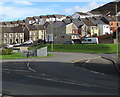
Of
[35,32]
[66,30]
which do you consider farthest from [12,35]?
[66,30]

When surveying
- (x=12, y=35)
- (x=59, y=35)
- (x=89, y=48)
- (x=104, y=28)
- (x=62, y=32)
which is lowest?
(x=89, y=48)

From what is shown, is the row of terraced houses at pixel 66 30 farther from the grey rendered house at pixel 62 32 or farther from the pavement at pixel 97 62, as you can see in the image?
the pavement at pixel 97 62

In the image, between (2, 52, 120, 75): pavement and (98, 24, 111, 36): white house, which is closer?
(2, 52, 120, 75): pavement

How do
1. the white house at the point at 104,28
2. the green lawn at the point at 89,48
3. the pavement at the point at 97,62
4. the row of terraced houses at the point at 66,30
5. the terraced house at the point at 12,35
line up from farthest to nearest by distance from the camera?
the terraced house at the point at 12,35, the white house at the point at 104,28, the row of terraced houses at the point at 66,30, the green lawn at the point at 89,48, the pavement at the point at 97,62

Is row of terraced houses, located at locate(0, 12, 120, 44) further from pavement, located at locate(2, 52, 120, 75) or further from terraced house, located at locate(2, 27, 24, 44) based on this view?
pavement, located at locate(2, 52, 120, 75)

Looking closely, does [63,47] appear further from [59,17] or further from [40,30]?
[59,17]

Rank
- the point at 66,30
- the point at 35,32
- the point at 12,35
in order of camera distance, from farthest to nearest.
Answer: the point at 35,32 < the point at 12,35 < the point at 66,30

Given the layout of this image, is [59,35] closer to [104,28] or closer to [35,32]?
[35,32]

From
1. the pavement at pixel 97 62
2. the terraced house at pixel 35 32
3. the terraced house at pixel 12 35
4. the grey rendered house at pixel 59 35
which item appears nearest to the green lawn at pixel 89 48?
the pavement at pixel 97 62

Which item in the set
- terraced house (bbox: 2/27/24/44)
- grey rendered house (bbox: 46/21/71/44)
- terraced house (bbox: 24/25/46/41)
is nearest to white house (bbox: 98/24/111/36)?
grey rendered house (bbox: 46/21/71/44)

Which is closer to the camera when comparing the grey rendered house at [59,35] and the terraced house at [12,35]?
the grey rendered house at [59,35]

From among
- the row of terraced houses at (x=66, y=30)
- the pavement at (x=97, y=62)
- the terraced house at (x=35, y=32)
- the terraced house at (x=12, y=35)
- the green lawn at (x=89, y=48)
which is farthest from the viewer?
the terraced house at (x=35, y=32)

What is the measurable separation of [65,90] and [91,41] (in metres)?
55.1

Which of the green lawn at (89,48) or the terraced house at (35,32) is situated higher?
the terraced house at (35,32)
